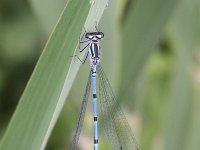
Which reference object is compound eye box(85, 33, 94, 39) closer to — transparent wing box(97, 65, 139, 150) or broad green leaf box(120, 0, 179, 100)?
transparent wing box(97, 65, 139, 150)

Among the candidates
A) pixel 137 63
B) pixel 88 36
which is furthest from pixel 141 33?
pixel 88 36

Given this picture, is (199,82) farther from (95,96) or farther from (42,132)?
(42,132)

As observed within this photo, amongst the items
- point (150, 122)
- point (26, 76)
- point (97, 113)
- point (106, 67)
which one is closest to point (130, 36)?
point (106, 67)

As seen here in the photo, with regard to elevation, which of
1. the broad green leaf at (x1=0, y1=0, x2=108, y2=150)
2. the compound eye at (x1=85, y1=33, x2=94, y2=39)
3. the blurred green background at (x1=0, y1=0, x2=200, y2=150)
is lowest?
the broad green leaf at (x1=0, y1=0, x2=108, y2=150)

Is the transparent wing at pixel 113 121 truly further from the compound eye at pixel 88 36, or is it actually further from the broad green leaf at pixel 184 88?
the broad green leaf at pixel 184 88

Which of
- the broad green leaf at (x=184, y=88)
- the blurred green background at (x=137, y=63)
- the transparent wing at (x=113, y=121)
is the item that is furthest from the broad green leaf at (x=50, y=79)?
the broad green leaf at (x=184, y=88)

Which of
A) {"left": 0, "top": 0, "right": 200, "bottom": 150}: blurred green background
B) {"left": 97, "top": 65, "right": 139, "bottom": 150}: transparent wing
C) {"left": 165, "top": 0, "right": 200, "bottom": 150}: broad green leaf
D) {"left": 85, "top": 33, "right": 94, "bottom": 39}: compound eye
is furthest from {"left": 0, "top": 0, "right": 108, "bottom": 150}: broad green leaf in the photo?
{"left": 165, "top": 0, "right": 200, "bottom": 150}: broad green leaf

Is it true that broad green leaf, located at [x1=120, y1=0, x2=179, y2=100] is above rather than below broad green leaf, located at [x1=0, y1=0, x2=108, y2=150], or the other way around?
above

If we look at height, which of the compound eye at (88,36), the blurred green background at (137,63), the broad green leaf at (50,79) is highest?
the blurred green background at (137,63)
